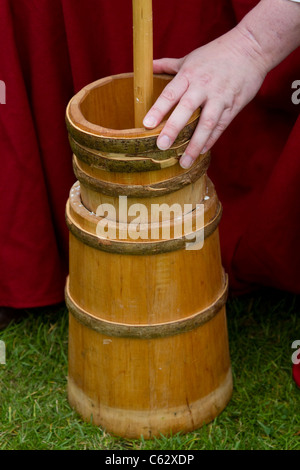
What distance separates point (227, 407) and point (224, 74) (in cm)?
78

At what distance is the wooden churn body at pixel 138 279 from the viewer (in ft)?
4.58

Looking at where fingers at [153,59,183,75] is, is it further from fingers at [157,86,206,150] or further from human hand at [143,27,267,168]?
fingers at [157,86,206,150]

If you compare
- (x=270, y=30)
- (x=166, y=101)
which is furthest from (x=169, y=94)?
(x=270, y=30)

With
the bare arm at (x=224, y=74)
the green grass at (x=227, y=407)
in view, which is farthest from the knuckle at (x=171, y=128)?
the green grass at (x=227, y=407)

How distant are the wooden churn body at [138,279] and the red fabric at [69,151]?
229 millimetres

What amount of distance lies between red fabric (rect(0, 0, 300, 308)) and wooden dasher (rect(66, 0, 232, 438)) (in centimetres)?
23

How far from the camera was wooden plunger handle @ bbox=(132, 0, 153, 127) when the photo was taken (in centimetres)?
137

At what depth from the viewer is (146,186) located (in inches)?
54.9

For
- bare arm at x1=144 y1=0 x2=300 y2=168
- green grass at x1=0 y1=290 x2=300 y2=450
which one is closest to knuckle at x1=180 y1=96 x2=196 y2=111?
bare arm at x1=144 y1=0 x2=300 y2=168

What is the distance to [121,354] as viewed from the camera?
1550mm

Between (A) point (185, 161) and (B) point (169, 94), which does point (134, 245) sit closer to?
(A) point (185, 161)

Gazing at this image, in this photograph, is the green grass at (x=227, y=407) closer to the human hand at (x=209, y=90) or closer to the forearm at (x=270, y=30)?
the human hand at (x=209, y=90)
